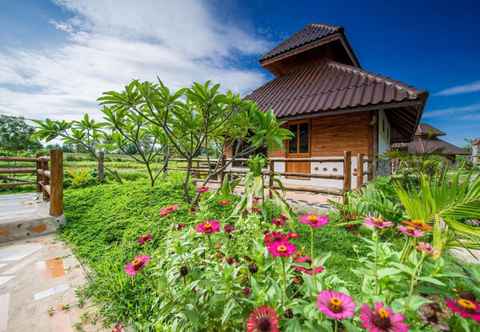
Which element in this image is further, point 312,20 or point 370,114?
point 312,20

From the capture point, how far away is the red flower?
2.31ft

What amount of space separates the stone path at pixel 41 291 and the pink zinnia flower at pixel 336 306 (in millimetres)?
1585

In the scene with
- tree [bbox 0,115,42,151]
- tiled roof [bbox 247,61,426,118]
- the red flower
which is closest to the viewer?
the red flower

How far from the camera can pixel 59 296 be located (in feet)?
5.60

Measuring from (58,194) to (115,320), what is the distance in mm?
2908

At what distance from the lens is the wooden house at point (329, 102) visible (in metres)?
5.08

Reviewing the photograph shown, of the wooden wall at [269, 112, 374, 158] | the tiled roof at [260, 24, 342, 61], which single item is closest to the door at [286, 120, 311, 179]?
the wooden wall at [269, 112, 374, 158]

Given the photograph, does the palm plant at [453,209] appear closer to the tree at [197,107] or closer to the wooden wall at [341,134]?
the tree at [197,107]

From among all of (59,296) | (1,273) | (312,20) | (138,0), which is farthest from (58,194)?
(312,20)

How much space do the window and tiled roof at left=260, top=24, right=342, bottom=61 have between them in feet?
10.7

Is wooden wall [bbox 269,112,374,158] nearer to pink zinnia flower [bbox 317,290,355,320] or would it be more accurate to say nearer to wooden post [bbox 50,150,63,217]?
wooden post [bbox 50,150,63,217]

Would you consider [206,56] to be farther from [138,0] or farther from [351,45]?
[351,45]

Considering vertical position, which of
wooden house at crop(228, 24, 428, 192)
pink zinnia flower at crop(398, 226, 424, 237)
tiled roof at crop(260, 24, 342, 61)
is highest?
tiled roof at crop(260, 24, 342, 61)

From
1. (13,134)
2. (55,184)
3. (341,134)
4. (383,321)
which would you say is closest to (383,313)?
(383,321)
